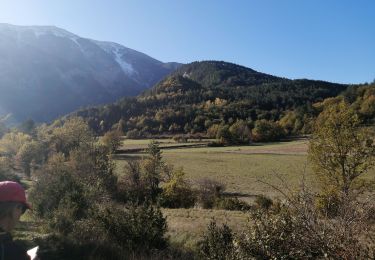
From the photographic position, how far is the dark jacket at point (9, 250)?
4.22 metres

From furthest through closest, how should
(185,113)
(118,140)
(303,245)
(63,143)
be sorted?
(185,113) → (118,140) → (63,143) → (303,245)

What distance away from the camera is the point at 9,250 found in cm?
425

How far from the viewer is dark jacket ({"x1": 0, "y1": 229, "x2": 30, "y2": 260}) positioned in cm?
422

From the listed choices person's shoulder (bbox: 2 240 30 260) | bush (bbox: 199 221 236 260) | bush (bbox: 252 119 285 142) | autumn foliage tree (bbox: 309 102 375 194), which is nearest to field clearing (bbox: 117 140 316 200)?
autumn foliage tree (bbox: 309 102 375 194)

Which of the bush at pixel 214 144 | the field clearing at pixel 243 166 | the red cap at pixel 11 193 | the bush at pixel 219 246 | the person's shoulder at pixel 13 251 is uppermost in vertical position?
the red cap at pixel 11 193

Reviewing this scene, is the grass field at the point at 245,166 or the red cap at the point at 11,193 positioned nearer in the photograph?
the red cap at the point at 11,193

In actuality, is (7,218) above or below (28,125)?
above

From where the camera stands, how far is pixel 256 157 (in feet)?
325

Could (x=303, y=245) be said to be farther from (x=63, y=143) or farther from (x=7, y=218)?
(x=63, y=143)

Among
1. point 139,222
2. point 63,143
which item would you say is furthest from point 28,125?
point 139,222

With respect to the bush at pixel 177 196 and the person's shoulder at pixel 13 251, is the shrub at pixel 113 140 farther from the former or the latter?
the person's shoulder at pixel 13 251

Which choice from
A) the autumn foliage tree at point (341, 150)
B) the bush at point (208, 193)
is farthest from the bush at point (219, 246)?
the bush at point (208, 193)

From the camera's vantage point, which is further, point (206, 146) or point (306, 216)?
point (206, 146)

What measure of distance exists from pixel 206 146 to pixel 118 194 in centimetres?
8483
